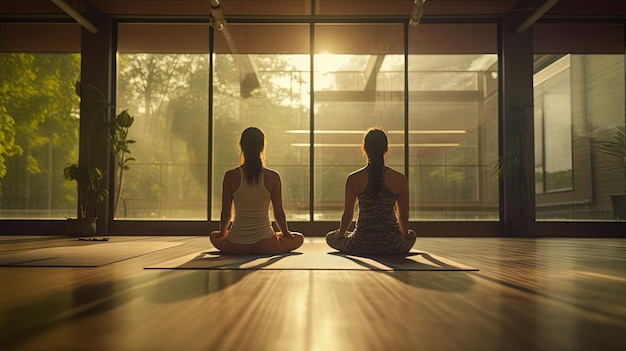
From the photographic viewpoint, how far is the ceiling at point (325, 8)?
21.2 ft

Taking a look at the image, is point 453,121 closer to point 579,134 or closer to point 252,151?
point 579,134

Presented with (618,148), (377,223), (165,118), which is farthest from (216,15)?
(618,148)

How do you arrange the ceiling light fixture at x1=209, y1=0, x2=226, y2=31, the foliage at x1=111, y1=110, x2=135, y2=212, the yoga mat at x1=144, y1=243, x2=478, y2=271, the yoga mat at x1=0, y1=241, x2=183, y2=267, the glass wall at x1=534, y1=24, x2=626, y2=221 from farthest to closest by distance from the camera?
the glass wall at x1=534, y1=24, x2=626, y2=221, the foliage at x1=111, y1=110, x2=135, y2=212, the ceiling light fixture at x1=209, y1=0, x2=226, y2=31, the yoga mat at x1=0, y1=241, x2=183, y2=267, the yoga mat at x1=144, y1=243, x2=478, y2=271

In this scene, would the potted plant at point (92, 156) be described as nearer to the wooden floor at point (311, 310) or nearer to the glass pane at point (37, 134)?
the glass pane at point (37, 134)

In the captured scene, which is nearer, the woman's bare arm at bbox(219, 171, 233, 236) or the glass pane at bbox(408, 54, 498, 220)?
the woman's bare arm at bbox(219, 171, 233, 236)

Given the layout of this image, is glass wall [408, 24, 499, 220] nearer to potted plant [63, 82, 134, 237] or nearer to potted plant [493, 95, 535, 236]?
potted plant [493, 95, 535, 236]

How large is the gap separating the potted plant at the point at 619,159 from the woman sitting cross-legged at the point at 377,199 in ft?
15.4

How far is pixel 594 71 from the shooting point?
22.5 feet

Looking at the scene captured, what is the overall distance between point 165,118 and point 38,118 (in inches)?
67.6

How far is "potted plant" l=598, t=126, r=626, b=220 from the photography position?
664 centimetres

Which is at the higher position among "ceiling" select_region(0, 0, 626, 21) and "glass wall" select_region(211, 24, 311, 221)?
"ceiling" select_region(0, 0, 626, 21)

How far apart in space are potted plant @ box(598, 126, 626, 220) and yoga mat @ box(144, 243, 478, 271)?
14.9 feet

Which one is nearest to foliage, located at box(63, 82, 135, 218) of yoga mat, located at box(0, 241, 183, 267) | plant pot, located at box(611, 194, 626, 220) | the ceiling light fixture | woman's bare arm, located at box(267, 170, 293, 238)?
the ceiling light fixture

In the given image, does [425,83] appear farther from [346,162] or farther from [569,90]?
[569,90]
